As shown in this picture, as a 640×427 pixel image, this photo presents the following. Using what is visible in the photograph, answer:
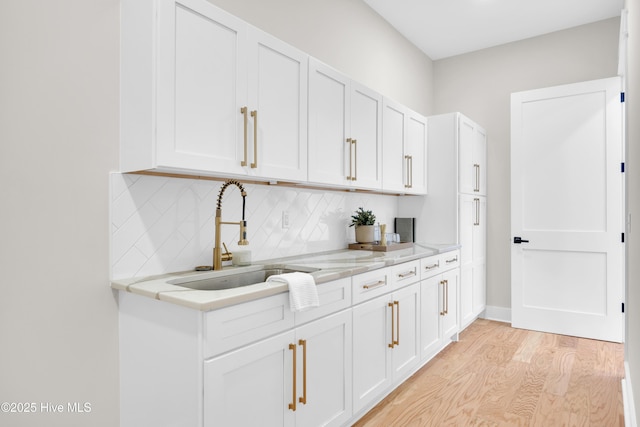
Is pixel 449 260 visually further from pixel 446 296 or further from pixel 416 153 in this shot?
pixel 416 153

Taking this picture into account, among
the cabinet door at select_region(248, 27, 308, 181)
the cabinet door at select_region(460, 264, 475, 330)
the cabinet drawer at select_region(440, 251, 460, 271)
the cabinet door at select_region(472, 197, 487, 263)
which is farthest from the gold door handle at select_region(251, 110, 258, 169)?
Answer: the cabinet door at select_region(472, 197, 487, 263)

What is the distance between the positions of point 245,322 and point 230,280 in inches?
21.1

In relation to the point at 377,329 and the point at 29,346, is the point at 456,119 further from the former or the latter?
the point at 29,346

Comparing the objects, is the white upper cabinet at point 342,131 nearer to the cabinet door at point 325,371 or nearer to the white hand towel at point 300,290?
the white hand towel at point 300,290

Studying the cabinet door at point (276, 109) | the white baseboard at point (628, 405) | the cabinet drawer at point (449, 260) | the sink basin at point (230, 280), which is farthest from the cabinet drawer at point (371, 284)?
the white baseboard at point (628, 405)

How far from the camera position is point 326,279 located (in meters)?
1.83

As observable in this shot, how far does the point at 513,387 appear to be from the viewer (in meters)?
2.61

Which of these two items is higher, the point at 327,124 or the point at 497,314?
the point at 327,124

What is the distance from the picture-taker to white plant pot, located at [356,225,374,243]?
3.04m

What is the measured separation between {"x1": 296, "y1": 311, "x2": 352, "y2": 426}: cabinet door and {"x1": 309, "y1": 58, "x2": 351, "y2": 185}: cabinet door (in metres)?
0.85

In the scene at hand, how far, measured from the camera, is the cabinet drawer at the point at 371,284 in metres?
2.07

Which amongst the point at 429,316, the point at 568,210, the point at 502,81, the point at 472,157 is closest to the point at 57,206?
the point at 429,316

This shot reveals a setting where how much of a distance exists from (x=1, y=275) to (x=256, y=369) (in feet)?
3.12

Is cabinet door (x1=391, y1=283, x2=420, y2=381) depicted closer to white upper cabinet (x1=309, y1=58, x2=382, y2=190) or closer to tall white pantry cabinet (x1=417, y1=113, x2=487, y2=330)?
white upper cabinet (x1=309, y1=58, x2=382, y2=190)
